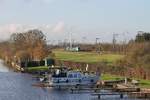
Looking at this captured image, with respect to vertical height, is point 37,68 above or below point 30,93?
above

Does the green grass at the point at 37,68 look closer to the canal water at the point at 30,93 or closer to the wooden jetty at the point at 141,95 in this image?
the canal water at the point at 30,93

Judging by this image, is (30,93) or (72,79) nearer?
(30,93)

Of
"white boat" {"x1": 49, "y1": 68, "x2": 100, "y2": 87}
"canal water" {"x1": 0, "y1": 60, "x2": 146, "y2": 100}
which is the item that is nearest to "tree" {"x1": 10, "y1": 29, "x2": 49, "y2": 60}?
"canal water" {"x1": 0, "y1": 60, "x2": 146, "y2": 100}

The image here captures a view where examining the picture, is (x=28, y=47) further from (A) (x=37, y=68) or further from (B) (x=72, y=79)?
(B) (x=72, y=79)

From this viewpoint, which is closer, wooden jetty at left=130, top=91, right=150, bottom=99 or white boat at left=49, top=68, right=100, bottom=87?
wooden jetty at left=130, top=91, right=150, bottom=99

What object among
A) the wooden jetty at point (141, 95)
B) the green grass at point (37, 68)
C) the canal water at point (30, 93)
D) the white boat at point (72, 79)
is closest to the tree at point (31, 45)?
the green grass at point (37, 68)

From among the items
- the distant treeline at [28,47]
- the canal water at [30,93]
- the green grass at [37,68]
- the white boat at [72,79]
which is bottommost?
the canal water at [30,93]

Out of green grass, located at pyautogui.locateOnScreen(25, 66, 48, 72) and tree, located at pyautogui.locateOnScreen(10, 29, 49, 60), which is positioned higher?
tree, located at pyautogui.locateOnScreen(10, 29, 49, 60)

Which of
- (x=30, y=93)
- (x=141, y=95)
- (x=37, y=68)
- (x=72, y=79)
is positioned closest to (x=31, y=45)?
(x=37, y=68)

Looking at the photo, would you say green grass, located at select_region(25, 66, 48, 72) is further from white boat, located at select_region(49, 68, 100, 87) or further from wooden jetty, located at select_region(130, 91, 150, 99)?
wooden jetty, located at select_region(130, 91, 150, 99)

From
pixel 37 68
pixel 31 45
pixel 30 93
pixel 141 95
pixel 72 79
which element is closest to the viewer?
pixel 141 95

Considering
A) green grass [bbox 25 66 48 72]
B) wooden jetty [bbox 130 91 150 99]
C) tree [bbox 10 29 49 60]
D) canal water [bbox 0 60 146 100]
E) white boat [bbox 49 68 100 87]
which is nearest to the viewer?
wooden jetty [bbox 130 91 150 99]

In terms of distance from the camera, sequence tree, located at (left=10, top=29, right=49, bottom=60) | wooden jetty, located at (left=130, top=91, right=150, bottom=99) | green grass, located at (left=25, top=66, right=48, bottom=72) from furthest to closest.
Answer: tree, located at (left=10, top=29, right=49, bottom=60) < green grass, located at (left=25, top=66, right=48, bottom=72) < wooden jetty, located at (left=130, top=91, right=150, bottom=99)

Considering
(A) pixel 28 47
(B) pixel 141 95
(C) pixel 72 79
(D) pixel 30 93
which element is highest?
(A) pixel 28 47
